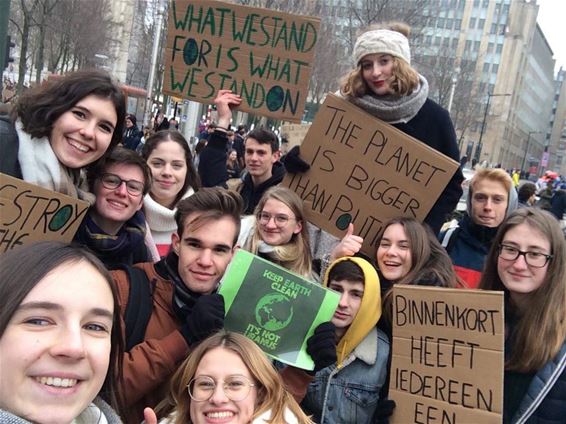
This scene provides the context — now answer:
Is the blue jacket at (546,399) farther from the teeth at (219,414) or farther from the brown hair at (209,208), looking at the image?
the brown hair at (209,208)

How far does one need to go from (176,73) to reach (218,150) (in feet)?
1.93

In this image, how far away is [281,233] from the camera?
3.40m

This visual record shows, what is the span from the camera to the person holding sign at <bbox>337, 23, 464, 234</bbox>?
11.0 ft

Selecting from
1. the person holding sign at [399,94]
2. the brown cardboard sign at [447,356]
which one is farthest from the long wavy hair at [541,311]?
the person holding sign at [399,94]

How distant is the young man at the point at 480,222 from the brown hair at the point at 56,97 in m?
2.48

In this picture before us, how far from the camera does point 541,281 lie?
263cm

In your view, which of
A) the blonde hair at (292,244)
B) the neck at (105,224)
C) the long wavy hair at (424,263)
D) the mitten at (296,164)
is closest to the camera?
the neck at (105,224)

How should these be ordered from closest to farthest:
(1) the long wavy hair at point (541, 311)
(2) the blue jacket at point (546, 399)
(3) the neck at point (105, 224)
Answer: (2) the blue jacket at point (546, 399) < (1) the long wavy hair at point (541, 311) < (3) the neck at point (105, 224)

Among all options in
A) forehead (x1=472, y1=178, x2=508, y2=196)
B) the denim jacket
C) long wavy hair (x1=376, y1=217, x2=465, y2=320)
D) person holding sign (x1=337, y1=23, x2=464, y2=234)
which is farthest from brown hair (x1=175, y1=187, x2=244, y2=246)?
forehead (x1=472, y1=178, x2=508, y2=196)

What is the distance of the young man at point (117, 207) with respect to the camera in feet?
9.36

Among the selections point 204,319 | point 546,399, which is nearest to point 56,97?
point 204,319

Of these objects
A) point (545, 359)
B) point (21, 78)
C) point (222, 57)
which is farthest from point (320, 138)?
point (21, 78)

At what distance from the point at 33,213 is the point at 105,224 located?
1.75 ft

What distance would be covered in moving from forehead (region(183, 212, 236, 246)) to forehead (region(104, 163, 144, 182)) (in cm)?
53
